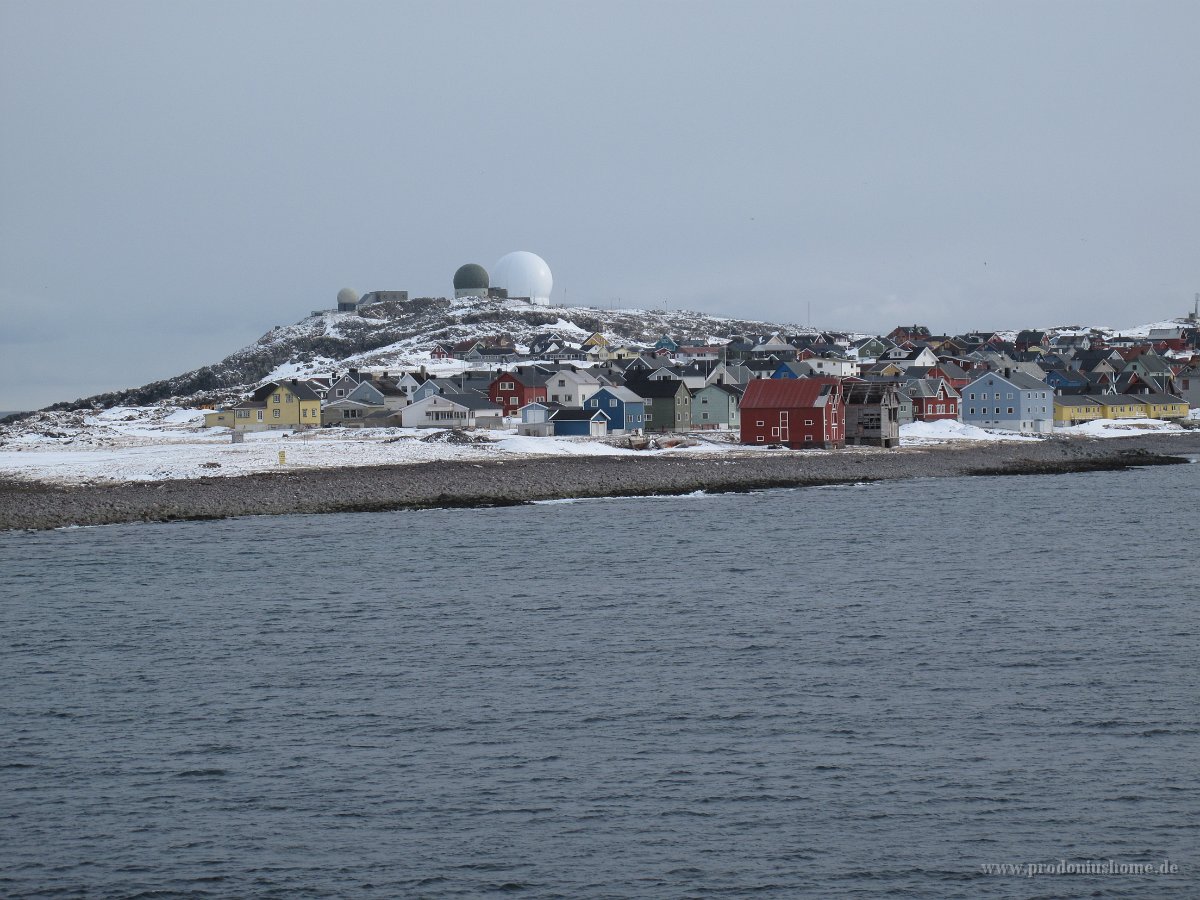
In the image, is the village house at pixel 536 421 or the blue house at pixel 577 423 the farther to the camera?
the blue house at pixel 577 423

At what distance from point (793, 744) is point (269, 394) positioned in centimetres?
7823

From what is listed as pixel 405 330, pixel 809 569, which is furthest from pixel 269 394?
pixel 405 330

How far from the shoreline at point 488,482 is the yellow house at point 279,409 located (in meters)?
30.7

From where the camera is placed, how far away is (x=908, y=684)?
72.5 ft

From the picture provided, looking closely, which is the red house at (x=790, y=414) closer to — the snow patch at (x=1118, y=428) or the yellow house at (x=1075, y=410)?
the snow patch at (x=1118, y=428)

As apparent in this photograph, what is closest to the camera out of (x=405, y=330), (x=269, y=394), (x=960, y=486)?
(x=960, y=486)

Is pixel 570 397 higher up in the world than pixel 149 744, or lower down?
higher up

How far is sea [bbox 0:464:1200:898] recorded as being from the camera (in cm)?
1459

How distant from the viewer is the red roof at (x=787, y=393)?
2990 inches

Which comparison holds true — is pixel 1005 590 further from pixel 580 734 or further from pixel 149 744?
pixel 149 744

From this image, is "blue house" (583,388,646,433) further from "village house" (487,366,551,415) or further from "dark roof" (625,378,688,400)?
"village house" (487,366,551,415)

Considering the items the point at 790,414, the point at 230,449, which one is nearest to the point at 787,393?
the point at 790,414

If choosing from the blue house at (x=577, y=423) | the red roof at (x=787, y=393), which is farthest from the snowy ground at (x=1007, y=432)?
the blue house at (x=577, y=423)

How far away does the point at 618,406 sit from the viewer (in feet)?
280
